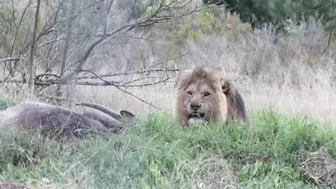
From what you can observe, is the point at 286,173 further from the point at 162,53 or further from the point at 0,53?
the point at 162,53

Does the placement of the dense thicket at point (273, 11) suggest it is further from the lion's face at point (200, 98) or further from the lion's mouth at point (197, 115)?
the lion's mouth at point (197, 115)

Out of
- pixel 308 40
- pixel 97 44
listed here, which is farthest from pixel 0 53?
pixel 308 40

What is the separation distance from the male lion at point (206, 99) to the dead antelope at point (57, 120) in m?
0.56

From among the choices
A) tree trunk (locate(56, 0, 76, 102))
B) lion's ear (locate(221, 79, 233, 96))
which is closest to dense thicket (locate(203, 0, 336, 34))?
tree trunk (locate(56, 0, 76, 102))

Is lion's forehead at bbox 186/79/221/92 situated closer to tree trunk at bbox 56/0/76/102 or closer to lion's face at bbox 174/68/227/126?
lion's face at bbox 174/68/227/126

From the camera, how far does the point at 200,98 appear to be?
23.0ft

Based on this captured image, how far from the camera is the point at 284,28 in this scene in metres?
16.6

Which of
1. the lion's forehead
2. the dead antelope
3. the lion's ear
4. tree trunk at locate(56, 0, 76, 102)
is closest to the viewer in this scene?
the dead antelope

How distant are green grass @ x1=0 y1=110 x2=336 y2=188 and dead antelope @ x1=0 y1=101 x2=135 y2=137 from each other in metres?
0.21

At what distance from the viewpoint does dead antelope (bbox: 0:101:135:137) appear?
659 cm

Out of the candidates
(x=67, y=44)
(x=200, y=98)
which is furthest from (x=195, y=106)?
(x=67, y=44)

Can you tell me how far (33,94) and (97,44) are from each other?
1.09 meters

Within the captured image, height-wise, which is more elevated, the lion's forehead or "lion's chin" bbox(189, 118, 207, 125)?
the lion's forehead

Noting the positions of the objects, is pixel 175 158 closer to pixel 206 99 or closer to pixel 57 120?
pixel 206 99
